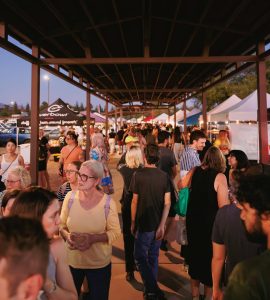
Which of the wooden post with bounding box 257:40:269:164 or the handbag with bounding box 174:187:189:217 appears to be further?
the wooden post with bounding box 257:40:269:164

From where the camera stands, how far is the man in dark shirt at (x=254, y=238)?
1.19 metres

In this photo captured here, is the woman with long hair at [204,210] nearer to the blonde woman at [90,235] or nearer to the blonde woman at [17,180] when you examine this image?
the blonde woman at [90,235]

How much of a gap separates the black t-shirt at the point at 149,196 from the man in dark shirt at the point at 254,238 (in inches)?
74.6

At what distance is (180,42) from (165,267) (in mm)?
4752

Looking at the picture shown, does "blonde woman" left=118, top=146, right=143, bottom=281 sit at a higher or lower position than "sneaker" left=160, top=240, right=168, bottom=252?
higher

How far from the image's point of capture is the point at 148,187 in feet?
11.5

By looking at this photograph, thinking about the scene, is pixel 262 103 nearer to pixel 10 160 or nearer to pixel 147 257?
pixel 147 257

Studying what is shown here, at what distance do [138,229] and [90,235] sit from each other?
1047 mm

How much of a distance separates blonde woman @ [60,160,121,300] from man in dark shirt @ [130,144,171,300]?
0.84 m

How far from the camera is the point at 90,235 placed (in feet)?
8.45

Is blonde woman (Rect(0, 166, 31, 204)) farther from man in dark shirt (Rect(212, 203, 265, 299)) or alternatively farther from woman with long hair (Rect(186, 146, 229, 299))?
man in dark shirt (Rect(212, 203, 265, 299))

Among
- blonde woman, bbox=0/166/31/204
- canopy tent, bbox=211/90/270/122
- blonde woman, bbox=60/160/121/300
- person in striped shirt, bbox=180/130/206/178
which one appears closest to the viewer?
blonde woman, bbox=60/160/121/300

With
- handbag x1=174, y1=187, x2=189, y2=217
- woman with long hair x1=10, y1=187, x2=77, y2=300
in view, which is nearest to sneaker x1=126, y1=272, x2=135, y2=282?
handbag x1=174, y1=187, x2=189, y2=217

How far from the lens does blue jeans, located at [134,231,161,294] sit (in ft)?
11.3
